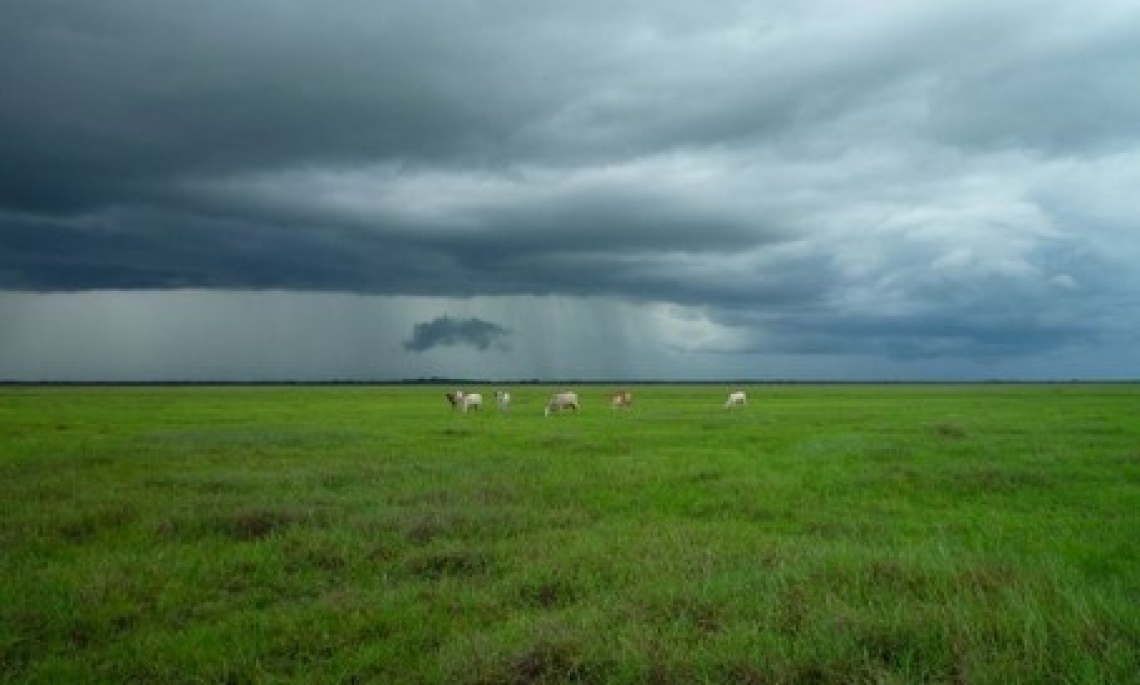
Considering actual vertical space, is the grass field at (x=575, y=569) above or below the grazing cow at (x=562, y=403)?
below

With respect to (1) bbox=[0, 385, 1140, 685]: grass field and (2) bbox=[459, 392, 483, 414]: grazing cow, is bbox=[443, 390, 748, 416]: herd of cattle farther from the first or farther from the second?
(1) bbox=[0, 385, 1140, 685]: grass field

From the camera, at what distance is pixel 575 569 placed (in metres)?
10.1

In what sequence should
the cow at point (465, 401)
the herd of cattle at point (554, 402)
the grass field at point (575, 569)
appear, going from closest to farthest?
the grass field at point (575, 569) < the herd of cattle at point (554, 402) < the cow at point (465, 401)

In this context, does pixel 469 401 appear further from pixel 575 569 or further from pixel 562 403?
pixel 575 569

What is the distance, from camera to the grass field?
22.6 ft

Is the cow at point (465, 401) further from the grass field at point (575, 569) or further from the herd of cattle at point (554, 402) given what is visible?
the grass field at point (575, 569)

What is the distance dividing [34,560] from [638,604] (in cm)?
769

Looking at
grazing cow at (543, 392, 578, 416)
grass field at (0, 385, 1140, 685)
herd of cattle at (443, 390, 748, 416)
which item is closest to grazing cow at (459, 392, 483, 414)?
herd of cattle at (443, 390, 748, 416)

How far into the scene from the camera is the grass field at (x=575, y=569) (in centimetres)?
689

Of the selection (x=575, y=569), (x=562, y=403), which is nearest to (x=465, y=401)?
(x=562, y=403)

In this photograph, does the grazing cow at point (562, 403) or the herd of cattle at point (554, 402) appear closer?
the grazing cow at point (562, 403)

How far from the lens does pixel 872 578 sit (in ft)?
28.7

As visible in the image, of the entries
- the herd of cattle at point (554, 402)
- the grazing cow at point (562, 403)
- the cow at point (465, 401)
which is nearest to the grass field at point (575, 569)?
the grazing cow at point (562, 403)

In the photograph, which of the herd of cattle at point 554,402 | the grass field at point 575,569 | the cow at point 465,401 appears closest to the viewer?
the grass field at point 575,569
